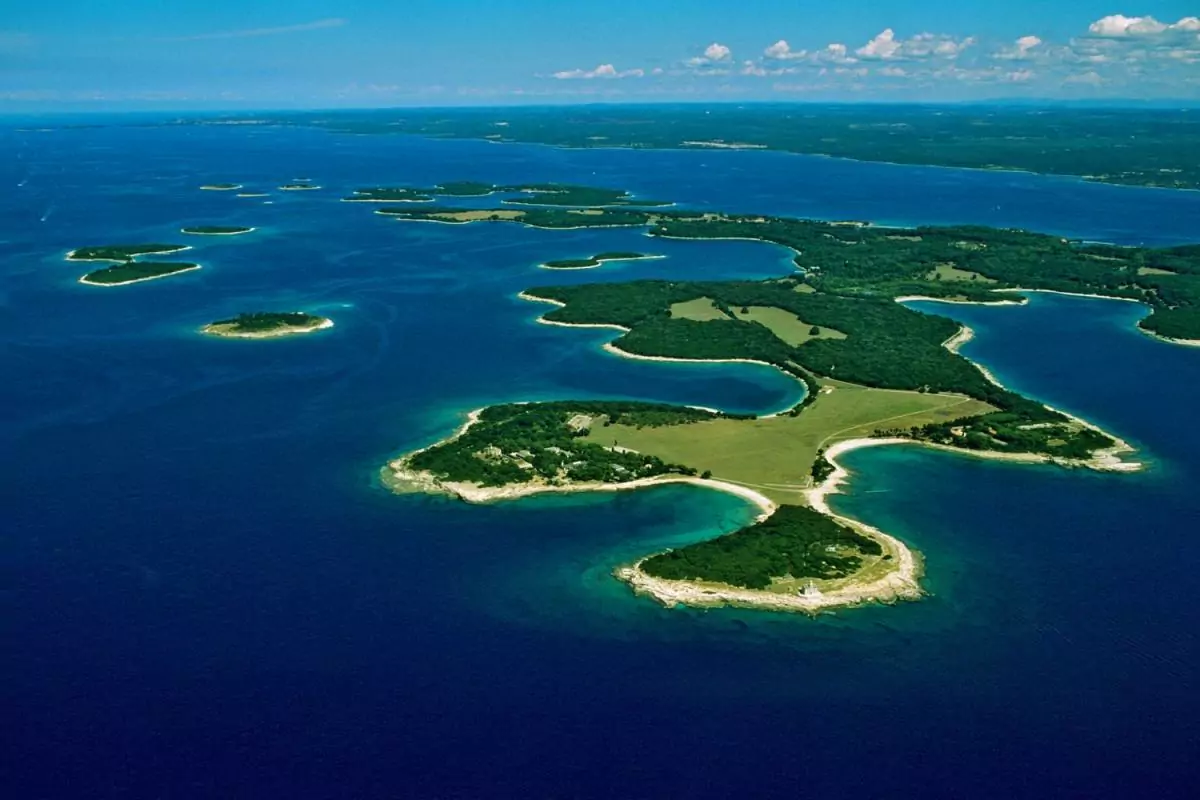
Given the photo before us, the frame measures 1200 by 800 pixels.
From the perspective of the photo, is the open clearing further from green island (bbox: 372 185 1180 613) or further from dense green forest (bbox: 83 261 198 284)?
Result: dense green forest (bbox: 83 261 198 284)

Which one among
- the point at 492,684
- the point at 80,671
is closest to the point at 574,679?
the point at 492,684

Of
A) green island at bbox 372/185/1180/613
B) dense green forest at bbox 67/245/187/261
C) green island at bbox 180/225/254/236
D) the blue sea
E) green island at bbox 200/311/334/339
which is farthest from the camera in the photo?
green island at bbox 180/225/254/236

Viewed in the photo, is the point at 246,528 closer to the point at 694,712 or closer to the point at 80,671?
the point at 80,671

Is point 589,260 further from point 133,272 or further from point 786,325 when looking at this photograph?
point 133,272

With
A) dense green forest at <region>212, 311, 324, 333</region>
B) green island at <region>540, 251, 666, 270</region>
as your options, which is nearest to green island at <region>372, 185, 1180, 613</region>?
green island at <region>540, 251, 666, 270</region>

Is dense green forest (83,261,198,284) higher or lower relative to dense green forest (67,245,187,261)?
lower

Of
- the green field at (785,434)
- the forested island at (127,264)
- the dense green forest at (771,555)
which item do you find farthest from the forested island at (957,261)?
the dense green forest at (771,555)
